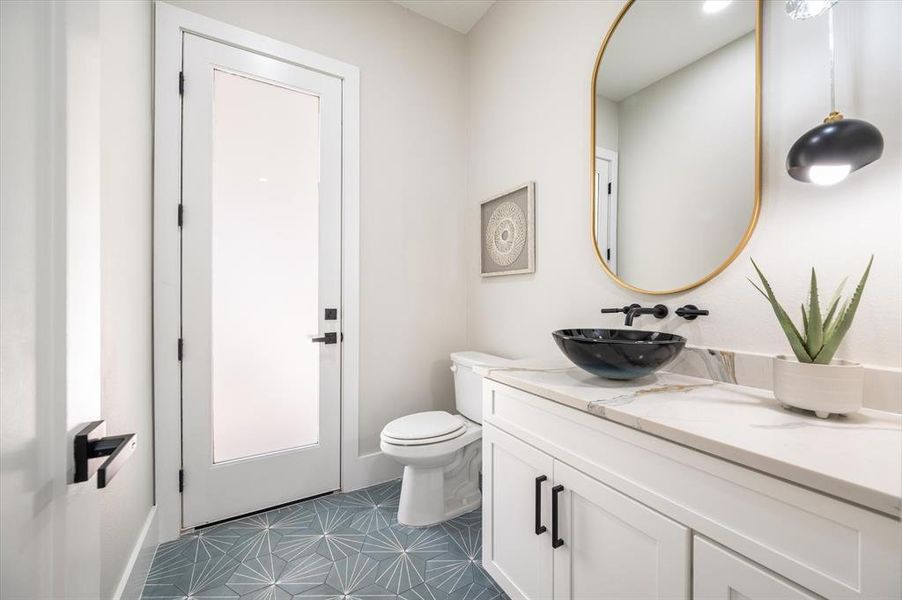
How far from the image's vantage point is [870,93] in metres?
0.93

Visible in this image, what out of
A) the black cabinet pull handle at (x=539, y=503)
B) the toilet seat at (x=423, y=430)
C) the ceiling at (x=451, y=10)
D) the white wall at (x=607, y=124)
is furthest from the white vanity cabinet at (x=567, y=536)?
the ceiling at (x=451, y=10)

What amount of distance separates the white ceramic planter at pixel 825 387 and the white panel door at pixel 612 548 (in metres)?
0.41

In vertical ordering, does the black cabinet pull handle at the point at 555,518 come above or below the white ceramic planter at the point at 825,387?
below

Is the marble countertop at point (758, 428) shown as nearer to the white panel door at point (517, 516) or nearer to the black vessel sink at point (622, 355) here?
the black vessel sink at point (622, 355)

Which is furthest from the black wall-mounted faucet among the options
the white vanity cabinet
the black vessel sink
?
the white vanity cabinet

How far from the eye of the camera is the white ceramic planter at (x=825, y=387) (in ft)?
2.65

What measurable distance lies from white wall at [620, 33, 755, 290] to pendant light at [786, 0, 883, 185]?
0.17m

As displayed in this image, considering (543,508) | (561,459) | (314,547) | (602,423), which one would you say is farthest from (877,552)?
(314,547)

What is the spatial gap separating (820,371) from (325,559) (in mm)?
1810

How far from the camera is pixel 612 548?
950mm

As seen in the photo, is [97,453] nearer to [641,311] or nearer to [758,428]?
[758,428]

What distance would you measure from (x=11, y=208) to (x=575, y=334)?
4.81 feet

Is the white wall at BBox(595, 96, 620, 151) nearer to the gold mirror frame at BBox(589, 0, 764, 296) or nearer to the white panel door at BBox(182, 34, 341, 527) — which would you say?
the gold mirror frame at BBox(589, 0, 764, 296)

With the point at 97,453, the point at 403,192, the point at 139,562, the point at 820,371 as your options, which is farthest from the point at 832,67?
the point at 139,562
